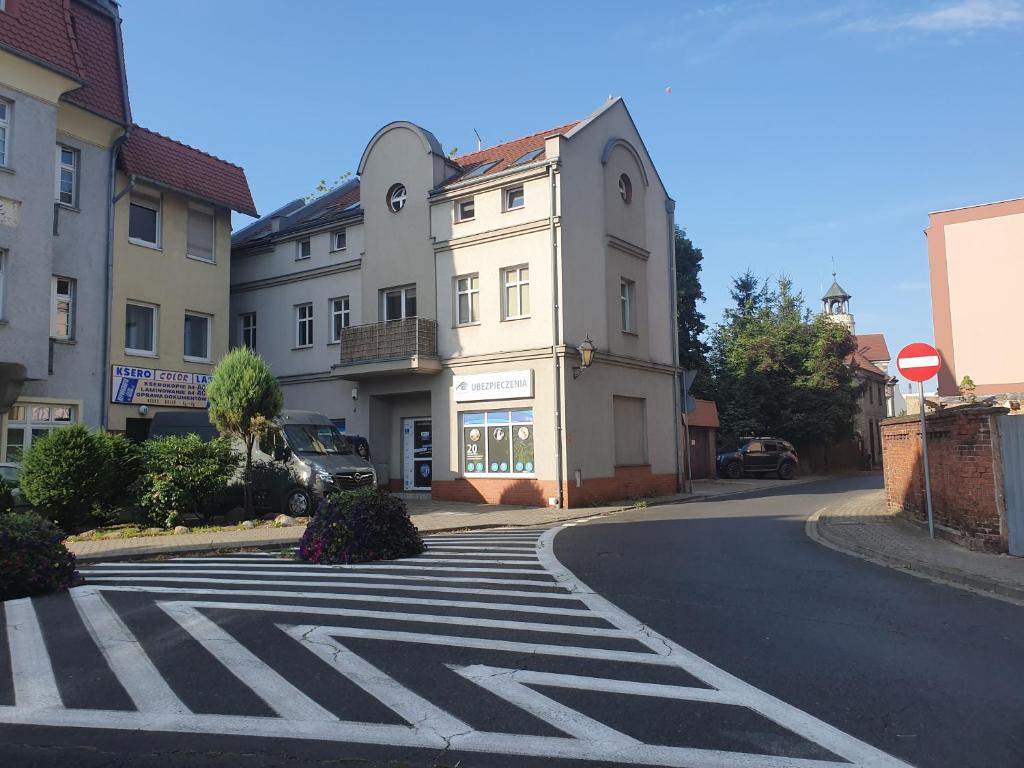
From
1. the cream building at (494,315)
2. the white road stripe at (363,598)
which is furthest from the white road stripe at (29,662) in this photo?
the cream building at (494,315)

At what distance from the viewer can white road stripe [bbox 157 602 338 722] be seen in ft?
15.0

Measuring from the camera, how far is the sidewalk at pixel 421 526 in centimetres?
1223

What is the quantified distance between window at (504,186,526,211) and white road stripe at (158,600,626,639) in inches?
643

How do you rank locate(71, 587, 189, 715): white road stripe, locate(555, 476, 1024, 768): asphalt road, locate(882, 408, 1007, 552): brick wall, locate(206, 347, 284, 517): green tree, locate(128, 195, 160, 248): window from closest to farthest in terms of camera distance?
locate(555, 476, 1024, 768): asphalt road, locate(71, 587, 189, 715): white road stripe, locate(882, 408, 1007, 552): brick wall, locate(206, 347, 284, 517): green tree, locate(128, 195, 160, 248): window

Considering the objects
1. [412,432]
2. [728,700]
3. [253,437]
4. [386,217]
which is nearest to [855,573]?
[728,700]

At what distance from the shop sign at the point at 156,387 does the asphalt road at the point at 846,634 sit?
47.0ft

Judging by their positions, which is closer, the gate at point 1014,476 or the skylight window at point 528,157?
the gate at point 1014,476

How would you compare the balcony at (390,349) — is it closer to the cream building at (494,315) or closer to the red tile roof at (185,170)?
the cream building at (494,315)

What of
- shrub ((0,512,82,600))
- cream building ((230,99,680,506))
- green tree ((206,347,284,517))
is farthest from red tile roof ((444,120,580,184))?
shrub ((0,512,82,600))

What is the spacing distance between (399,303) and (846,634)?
19665 millimetres

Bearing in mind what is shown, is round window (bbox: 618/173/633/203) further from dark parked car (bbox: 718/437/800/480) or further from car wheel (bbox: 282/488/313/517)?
dark parked car (bbox: 718/437/800/480)

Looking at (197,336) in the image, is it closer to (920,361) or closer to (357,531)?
(357,531)

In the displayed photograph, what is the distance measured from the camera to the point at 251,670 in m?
5.36

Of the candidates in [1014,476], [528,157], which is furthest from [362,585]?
[528,157]
